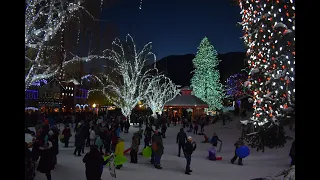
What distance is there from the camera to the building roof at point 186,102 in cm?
4181

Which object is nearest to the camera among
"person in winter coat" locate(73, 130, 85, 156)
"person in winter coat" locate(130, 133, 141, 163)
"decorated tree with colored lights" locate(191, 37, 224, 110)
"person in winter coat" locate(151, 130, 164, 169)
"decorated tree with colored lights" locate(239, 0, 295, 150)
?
"decorated tree with colored lights" locate(239, 0, 295, 150)

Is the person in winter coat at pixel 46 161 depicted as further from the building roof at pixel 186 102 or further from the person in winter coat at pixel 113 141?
the building roof at pixel 186 102

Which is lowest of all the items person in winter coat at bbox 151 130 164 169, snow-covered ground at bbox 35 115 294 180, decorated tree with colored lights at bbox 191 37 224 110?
snow-covered ground at bbox 35 115 294 180

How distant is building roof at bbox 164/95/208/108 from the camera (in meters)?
41.8

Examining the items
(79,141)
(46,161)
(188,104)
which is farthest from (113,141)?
(188,104)

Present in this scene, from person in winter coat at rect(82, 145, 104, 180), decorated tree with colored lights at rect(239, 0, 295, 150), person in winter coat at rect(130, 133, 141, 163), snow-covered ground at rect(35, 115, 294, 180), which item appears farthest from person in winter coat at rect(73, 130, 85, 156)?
decorated tree with colored lights at rect(239, 0, 295, 150)

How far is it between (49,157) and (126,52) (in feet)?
85.3

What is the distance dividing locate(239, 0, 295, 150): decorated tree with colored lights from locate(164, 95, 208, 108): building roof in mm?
32872

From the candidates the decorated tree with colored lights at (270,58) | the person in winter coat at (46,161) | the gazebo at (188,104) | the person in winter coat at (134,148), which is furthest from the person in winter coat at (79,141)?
the gazebo at (188,104)

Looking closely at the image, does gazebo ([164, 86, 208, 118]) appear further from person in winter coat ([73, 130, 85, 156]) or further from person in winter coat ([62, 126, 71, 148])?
person in winter coat ([73, 130, 85, 156])

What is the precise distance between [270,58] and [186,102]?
34509mm

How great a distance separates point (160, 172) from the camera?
1122 cm
